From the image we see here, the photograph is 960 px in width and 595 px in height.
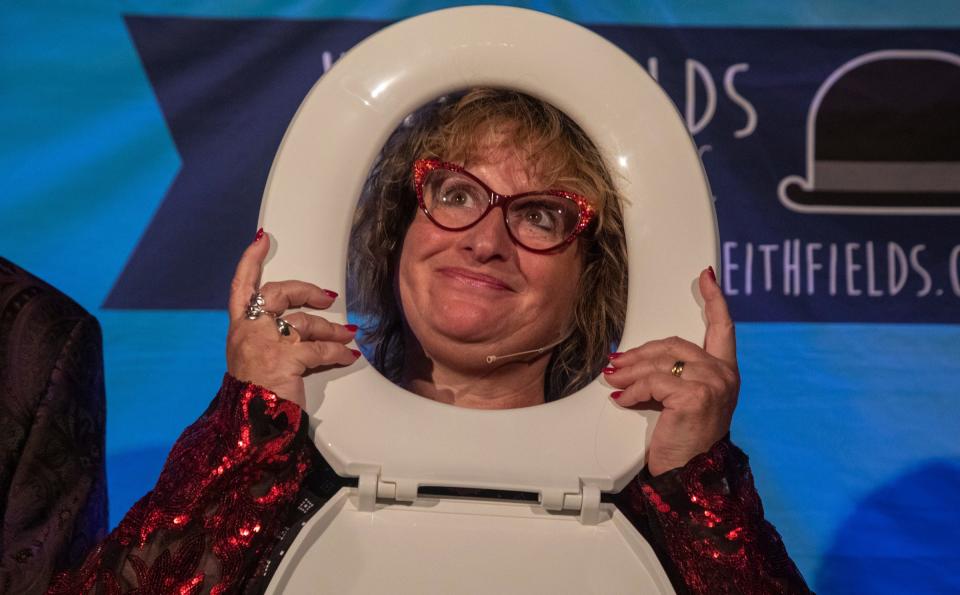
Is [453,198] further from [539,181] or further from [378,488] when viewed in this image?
[378,488]

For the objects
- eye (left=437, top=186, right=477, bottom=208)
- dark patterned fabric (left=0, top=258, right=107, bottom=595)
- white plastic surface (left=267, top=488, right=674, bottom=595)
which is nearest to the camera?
white plastic surface (left=267, top=488, right=674, bottom=595)

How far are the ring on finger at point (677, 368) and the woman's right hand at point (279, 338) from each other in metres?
0.30

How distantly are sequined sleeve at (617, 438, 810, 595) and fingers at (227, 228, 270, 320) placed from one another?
41 centimetres

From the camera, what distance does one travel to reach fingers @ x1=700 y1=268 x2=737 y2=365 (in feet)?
3.13

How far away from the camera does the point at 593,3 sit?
166 centimetres

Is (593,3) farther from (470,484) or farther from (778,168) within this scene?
(470,484)

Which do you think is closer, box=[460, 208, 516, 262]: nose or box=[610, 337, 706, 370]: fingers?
box=[610, 337, 706, 370]: fingers

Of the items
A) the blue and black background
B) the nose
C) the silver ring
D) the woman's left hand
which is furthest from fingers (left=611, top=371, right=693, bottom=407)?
the blue and black background

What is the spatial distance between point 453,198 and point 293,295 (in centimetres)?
23

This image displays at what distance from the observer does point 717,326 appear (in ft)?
3.13

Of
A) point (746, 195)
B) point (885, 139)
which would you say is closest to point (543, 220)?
point (746, 195)

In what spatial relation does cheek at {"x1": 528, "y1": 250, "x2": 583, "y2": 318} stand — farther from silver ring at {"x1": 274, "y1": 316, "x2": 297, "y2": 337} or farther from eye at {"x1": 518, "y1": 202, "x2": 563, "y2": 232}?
silver ring at {"x1": 274, "y1": 316, "x2": 297, "y2": 337}

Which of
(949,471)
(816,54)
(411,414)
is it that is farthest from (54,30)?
(949,471)

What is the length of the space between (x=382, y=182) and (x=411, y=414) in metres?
0.35
